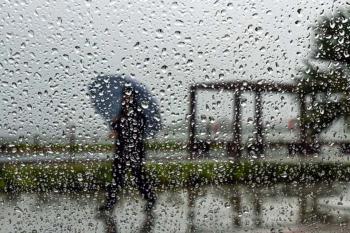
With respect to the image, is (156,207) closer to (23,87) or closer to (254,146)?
(254,146)

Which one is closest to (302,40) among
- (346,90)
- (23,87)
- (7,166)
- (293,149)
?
(346,90)

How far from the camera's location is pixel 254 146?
1780mm

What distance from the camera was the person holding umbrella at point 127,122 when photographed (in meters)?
1.70

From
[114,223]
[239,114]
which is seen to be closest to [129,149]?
[114,223]

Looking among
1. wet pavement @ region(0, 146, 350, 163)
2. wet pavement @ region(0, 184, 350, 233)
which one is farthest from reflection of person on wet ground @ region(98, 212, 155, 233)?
wet pavement @ region(0, 146, 350, 163)

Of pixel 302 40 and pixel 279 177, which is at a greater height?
pixel 302 40

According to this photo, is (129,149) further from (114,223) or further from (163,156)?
(114,223)

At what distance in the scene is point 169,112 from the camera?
172 centimetres

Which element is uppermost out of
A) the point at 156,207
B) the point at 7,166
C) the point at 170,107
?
the point at 170,107

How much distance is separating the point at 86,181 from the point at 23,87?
0.33 meters

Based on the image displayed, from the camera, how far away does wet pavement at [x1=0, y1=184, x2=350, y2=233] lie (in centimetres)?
174

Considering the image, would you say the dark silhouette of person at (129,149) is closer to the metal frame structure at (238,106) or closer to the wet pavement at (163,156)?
the wet pavement at (163,156)

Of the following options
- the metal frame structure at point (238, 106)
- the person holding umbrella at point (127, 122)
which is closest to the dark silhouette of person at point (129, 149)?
the person holding umbrella at point (127, 122)

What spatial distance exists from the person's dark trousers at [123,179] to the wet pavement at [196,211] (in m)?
0.02
